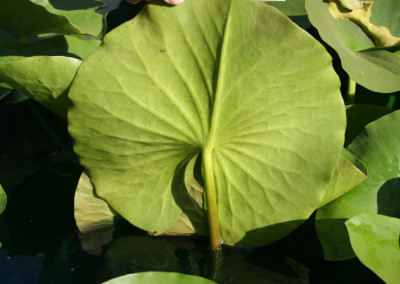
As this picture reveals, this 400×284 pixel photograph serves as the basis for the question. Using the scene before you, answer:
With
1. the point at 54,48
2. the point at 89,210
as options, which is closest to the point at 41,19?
the point at 54,48

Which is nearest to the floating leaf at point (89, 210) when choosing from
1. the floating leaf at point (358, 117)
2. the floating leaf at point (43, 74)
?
the floating leaf at point (43, 74)

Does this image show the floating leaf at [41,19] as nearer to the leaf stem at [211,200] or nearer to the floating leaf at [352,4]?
the leaf stem at [211,200]

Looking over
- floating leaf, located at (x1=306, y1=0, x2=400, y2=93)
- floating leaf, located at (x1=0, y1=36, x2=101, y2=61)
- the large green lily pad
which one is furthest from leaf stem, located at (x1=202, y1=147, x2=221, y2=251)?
floating leaf, located at (x1=0, y1=36, x2=101, y2=61)

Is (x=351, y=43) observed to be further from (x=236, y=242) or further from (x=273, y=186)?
(x=236, y=242)

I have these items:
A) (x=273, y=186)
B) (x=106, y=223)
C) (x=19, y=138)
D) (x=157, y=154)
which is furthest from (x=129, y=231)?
(x=19, y=138)

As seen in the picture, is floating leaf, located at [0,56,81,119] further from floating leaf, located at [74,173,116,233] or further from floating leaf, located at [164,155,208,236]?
floating leaf, located at [164,155,208,236]

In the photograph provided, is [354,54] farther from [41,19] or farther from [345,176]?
[41,19]

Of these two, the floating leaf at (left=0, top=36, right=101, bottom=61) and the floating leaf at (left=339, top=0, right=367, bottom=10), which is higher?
the floating leaf at (left=339, top=0, right=367, bottom=10)
